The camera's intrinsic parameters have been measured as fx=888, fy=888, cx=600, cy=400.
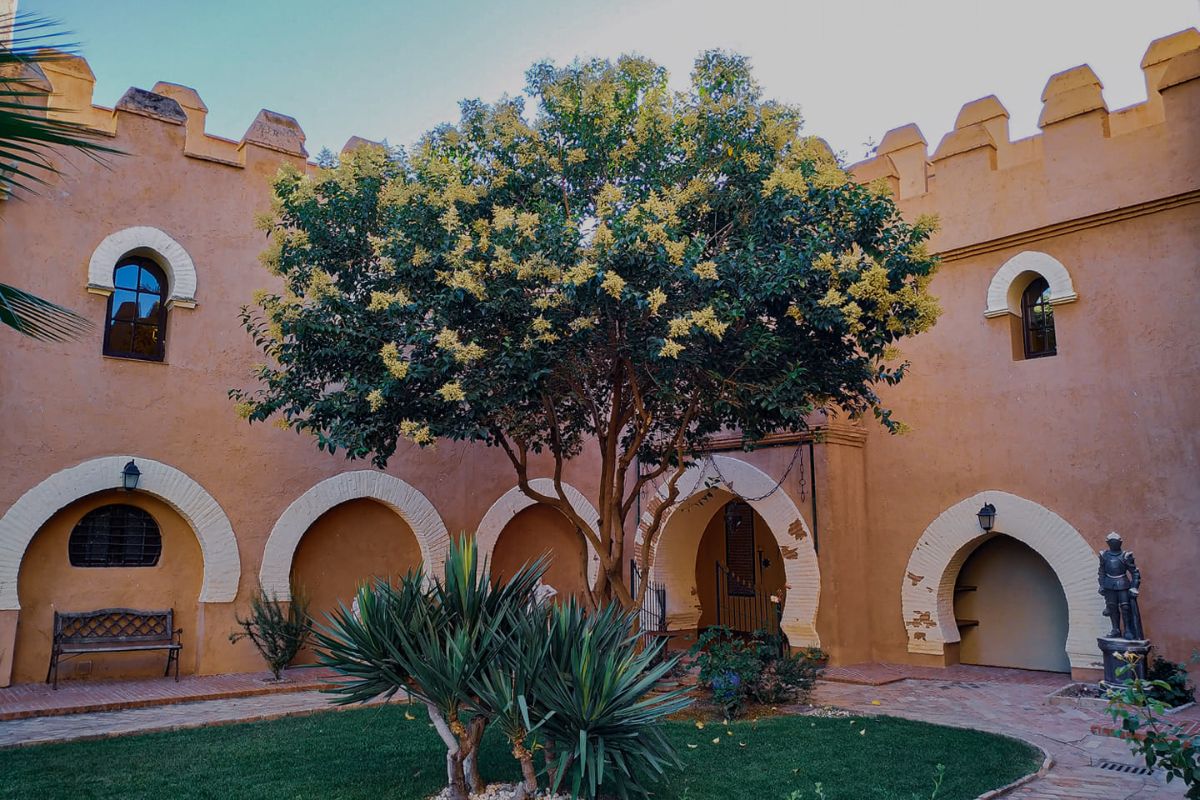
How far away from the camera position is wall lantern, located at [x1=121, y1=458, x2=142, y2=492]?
10.4 m

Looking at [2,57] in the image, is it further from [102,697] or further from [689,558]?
[689,558]

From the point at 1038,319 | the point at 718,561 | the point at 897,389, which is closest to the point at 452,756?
the point at 897,389

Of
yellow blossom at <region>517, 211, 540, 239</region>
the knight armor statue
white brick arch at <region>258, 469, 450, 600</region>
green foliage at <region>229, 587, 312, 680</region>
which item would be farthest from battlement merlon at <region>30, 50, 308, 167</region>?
the knight armor statue

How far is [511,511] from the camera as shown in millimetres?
13312

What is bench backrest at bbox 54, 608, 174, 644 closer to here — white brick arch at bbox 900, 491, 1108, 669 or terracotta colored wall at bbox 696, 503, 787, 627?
terracotta colored wall at bbox 696, 503, 787, 627

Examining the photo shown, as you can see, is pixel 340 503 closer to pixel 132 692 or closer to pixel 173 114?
pixel 132 692

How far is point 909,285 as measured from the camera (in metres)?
8.14

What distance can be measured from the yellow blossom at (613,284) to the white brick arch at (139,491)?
21.4 ft

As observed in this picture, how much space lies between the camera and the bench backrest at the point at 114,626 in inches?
399

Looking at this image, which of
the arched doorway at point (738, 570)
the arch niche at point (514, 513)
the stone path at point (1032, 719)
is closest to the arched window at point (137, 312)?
the arch niche at point (514, 513)

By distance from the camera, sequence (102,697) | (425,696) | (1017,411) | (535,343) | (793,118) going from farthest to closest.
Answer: (1017,411) < (102,697) < (793,118) < (535,343) < (425,696)

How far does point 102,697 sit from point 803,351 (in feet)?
26.3

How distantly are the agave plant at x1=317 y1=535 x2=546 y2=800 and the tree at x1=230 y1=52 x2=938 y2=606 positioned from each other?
216 cm

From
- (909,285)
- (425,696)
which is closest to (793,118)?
(909,285)
